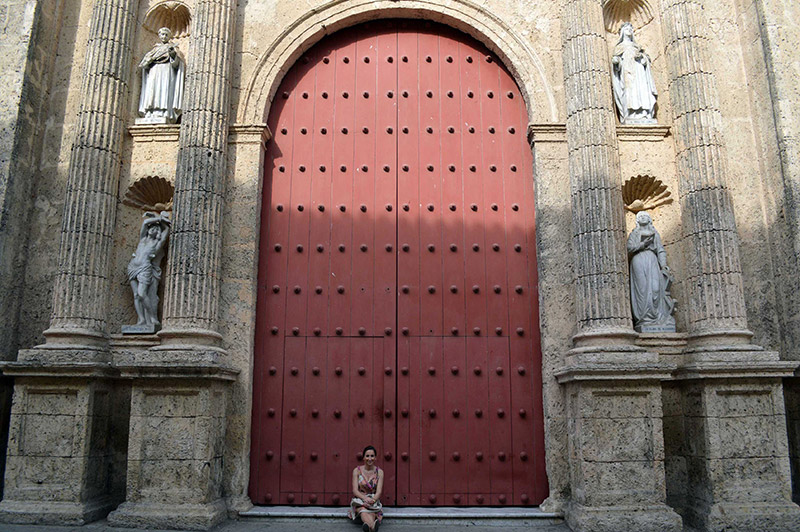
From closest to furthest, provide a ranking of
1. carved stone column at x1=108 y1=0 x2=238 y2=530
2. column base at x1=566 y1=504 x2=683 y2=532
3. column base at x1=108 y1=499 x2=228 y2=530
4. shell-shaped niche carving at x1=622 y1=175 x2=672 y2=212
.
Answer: column base at x1=566 y1=504 x2=683 y2=532
column base at x1=108 y1=499 x2=228 y2=530
carved stone column at x1=108 y1=0 x2=238 y2=530
shell-shaped niche carving at x1=622 y1=175 x2=672 y2=212

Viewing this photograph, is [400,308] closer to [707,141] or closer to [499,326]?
[499,326]

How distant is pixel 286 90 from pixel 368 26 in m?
1.11

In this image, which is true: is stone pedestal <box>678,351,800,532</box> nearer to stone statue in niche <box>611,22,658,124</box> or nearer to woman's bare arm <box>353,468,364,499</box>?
stone statue in niche <box>611,22,658,124</box>

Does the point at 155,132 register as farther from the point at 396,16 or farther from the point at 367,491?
the point at 367,491

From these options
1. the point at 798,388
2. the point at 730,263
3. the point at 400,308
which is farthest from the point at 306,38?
the point at 798,388

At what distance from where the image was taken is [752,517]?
491 centimetres

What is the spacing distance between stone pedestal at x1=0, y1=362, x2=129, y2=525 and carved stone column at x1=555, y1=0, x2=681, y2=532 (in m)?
3.93

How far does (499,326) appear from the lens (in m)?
5.99

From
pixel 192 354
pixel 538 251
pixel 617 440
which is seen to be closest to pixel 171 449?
pixel 192 354

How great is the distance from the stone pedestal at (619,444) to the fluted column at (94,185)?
4.18m

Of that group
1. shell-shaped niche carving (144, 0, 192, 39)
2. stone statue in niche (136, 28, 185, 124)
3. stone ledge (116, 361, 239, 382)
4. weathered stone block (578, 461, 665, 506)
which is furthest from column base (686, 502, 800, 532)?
shell-shaped niche carving (144, 0, 192, 39)

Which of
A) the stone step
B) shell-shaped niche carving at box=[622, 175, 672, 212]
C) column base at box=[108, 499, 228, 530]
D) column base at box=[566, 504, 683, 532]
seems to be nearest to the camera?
column base at box=[566, 504, 683, 532]

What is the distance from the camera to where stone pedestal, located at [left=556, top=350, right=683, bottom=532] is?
4902 millimetres

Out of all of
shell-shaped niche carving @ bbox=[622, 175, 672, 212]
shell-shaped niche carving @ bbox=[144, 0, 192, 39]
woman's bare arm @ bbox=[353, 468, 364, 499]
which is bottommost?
woman's bare arm @ bbox=[353, 468, 364, 499]
